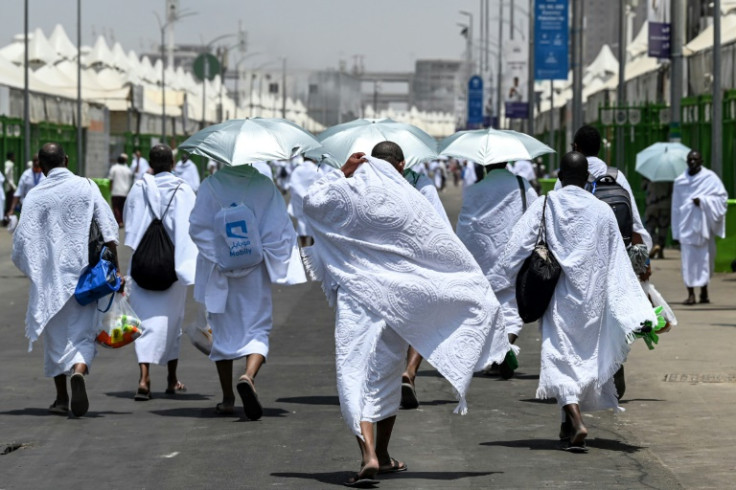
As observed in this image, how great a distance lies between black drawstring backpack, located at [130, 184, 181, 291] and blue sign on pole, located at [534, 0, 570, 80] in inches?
1190

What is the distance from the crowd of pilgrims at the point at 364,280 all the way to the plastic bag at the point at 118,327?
3.6 inches

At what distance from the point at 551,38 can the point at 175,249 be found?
100 feet

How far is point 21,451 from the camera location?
30.0 ft

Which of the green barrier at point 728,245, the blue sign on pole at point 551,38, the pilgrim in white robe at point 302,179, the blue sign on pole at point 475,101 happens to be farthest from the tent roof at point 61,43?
the green barrier at point 728,245

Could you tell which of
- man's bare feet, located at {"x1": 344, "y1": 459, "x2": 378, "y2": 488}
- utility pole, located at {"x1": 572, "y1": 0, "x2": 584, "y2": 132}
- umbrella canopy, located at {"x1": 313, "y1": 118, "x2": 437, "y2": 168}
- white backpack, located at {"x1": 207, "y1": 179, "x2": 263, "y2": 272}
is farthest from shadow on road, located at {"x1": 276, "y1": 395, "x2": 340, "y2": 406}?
utility pole, located at {"x1": 572, "y1": 0, "x2": 584, "y2": 132}

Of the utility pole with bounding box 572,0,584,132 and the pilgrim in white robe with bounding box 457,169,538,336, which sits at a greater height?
the utility pole with bounding box 572,0,584,132

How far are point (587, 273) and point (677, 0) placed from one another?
16.8 m

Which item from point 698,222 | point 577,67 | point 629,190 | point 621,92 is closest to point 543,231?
point 629,190

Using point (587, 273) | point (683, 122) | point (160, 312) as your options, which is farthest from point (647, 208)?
point (587, 273)

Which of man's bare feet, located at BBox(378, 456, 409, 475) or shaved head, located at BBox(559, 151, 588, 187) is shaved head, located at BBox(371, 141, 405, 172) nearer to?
shaved head, located at BBox(559, 151, 588, 187)

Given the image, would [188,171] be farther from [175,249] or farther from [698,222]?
[175,249]

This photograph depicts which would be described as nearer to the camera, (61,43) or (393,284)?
(393,284)

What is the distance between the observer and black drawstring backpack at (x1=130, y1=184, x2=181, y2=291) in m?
11.6

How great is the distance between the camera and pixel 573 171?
30.9 ft
